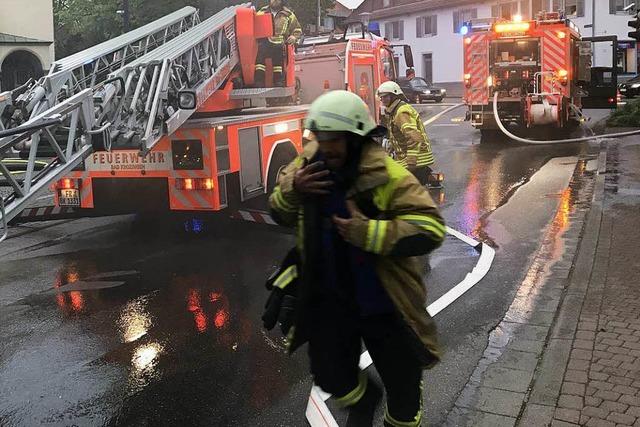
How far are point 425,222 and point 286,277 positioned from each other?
0.73m

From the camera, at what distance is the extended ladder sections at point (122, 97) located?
546 centimetres

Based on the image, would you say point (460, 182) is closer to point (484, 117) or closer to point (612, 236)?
point (612, 236)

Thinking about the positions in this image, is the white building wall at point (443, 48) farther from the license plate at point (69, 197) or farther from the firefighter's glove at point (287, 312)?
the firefighter's glove at point (287, 312)

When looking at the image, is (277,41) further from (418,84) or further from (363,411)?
(418,84)

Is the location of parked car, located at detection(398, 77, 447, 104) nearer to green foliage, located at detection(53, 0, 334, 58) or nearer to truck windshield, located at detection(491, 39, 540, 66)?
green foliage, located at detection(53, 0, 334, 58)

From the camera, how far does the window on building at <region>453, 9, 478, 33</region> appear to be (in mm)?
49800

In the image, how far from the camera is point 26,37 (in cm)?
3005

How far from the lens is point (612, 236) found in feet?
24.1

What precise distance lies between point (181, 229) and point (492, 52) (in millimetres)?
11083

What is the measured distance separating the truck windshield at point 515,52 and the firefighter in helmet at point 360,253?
15.4 m

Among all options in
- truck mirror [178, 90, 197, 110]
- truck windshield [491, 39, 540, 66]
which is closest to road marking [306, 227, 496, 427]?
truck mirror [178, 90, 197, 110]

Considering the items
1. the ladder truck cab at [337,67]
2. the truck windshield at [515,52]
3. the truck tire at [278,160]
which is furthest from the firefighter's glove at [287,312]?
the truck windshield at [515,52]

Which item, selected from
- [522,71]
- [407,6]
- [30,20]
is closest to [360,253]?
[522,71]

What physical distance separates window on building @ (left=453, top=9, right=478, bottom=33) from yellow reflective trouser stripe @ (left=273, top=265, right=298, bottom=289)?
A: 1932 inches
